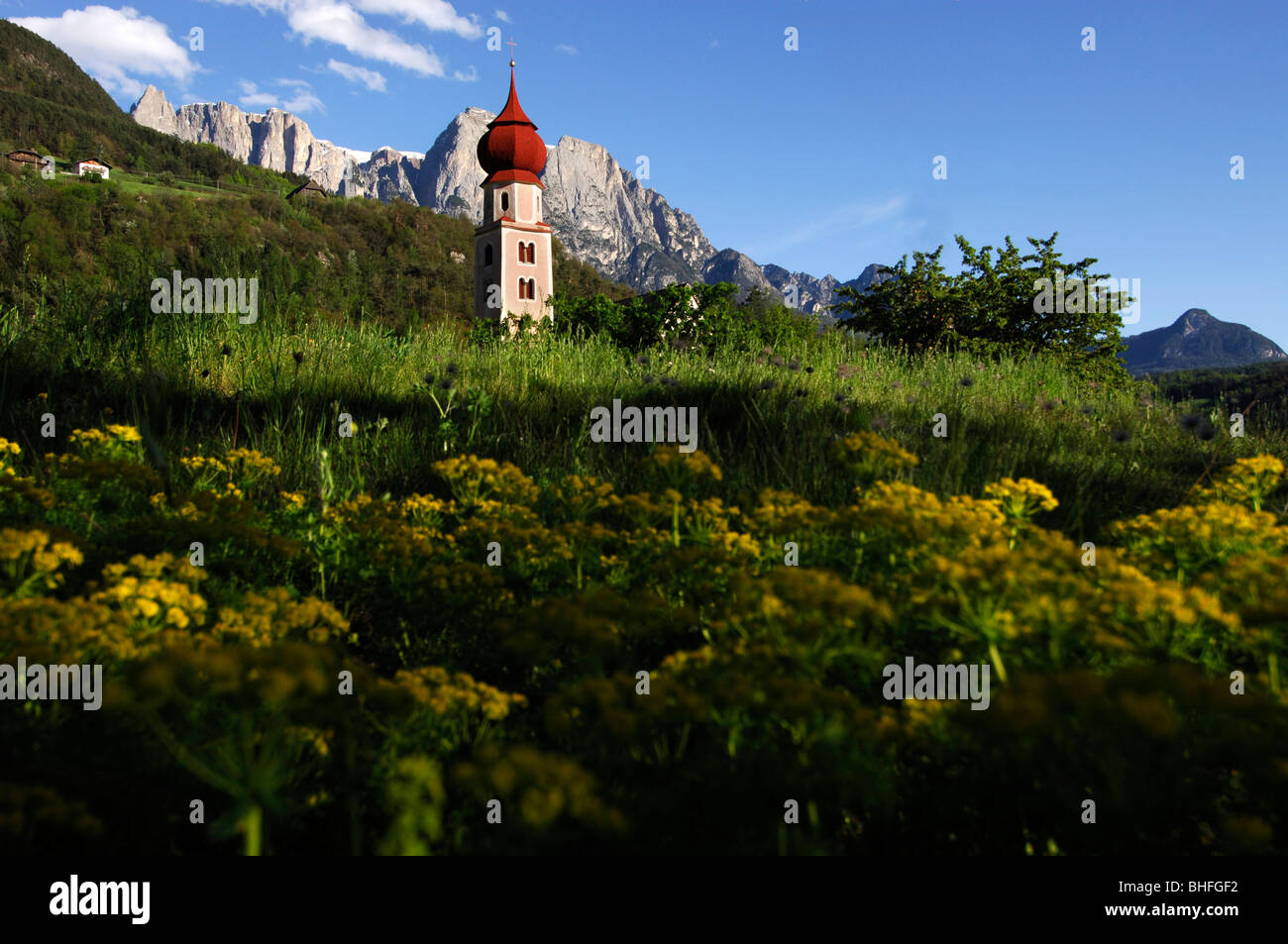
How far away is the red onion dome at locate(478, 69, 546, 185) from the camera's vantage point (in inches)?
1758

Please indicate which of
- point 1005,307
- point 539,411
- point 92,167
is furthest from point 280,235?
point 539,411

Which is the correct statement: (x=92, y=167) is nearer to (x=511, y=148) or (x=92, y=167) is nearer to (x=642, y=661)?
(x=511, y=148)

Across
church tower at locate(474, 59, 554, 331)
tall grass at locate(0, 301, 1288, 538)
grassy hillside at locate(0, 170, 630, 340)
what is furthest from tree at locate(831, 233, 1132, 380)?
grassy hillside at locate(0, 170, 630, 340)

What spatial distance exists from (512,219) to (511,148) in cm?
447

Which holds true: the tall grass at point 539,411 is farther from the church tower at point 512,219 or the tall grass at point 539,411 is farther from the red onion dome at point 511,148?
the red onion dome at point 511,148

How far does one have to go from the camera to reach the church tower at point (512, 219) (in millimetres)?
44906

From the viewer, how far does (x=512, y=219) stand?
46.1m

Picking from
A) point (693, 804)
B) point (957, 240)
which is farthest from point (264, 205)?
point (693, 804)

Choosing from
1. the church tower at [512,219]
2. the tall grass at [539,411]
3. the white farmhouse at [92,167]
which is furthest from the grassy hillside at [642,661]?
the white farmhouse at [92,167]

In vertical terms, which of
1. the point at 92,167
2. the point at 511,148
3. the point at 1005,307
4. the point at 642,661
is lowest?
the point at 642,661

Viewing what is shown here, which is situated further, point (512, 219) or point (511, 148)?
point (512, 219)

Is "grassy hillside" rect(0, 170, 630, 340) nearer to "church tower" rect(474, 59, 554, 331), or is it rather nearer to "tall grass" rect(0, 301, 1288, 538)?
"church tower" rect(474, 59, 554, 331)
